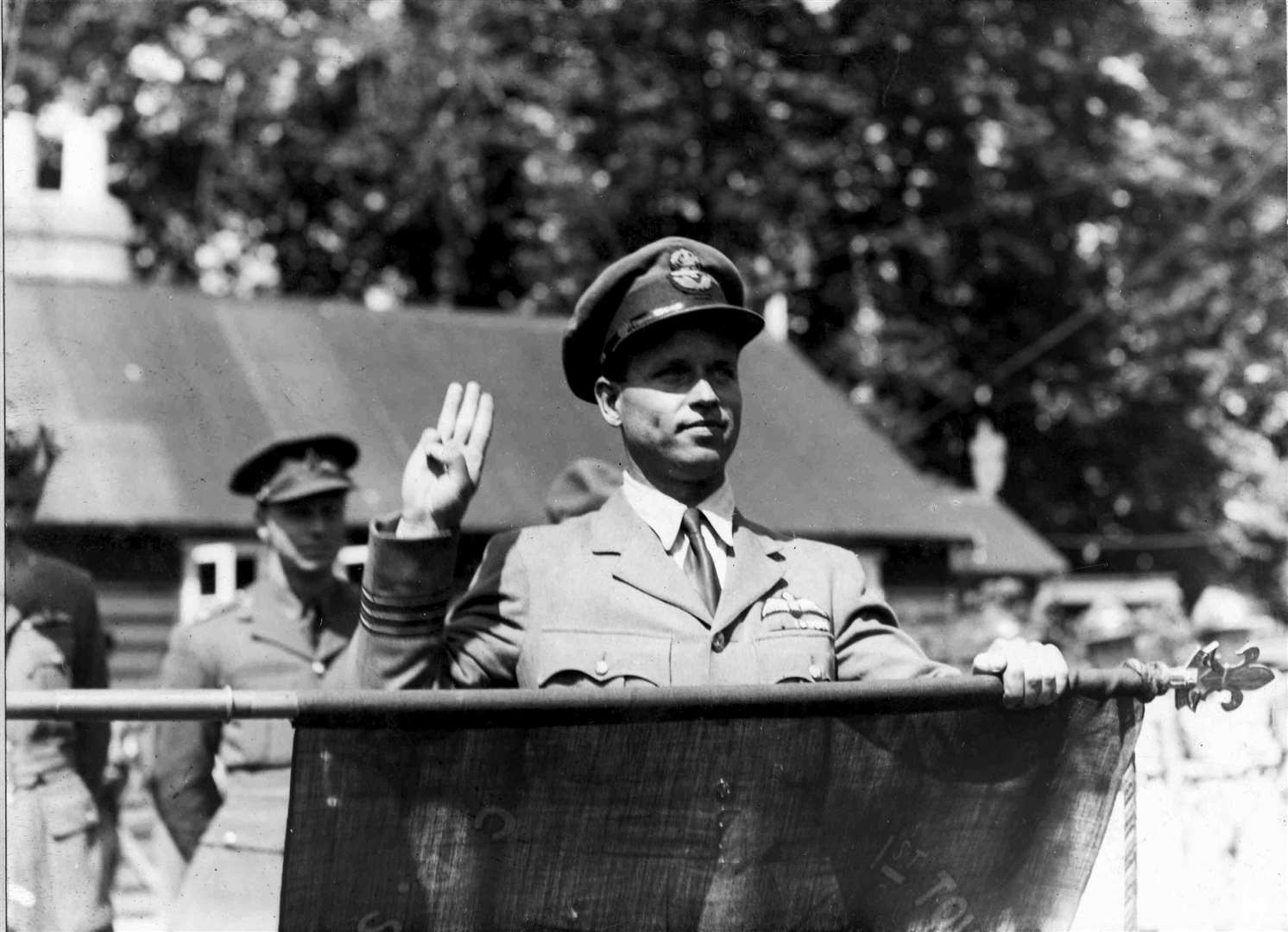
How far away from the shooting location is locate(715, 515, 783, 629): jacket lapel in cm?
345

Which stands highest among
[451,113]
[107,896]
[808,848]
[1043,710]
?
[451,113]

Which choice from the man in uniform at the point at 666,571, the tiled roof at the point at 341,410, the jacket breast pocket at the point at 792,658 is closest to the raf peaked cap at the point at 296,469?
the man in uniform at the point at 666,571

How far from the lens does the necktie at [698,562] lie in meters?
3.51

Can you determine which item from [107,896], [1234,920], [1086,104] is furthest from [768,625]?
[1086,104]

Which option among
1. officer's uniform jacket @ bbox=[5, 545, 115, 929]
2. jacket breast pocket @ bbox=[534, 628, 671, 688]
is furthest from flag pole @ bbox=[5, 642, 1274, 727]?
officer's uniform jacket @ bbox=[5, 545, 115, 929]

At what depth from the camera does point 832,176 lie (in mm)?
24422

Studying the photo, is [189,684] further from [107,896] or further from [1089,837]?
[1089,837]

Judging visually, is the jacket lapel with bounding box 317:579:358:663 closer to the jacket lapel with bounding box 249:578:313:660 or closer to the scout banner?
the jacket lapel with bounding box 249:578:313:660

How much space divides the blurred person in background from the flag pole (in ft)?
11.1

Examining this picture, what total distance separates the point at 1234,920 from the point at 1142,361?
2235 centimetres

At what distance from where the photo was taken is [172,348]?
690 inches

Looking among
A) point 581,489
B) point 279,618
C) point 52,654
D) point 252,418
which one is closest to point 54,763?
point 52,654

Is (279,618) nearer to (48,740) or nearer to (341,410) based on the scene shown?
(48,740)

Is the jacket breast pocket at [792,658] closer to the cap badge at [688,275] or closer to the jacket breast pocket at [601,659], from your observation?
the jacket breast pocket at [601,659]
